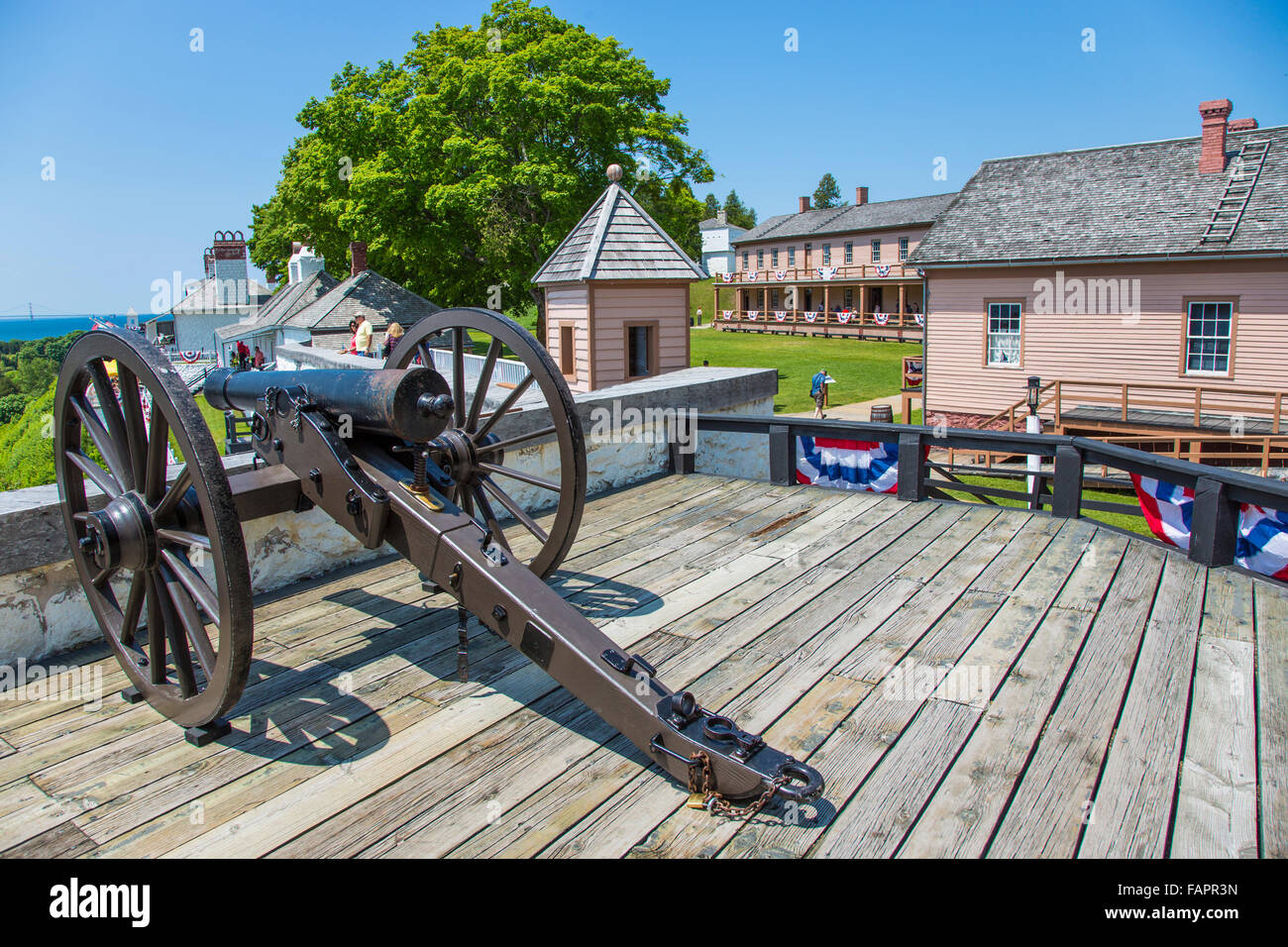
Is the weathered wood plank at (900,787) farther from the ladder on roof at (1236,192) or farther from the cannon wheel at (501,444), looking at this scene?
the ladder on roof at (1236,192)

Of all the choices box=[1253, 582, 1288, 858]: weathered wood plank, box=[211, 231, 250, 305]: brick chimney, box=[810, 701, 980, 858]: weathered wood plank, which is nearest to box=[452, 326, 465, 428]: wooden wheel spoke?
box=[810, 701, 980, 858]: weathered wood plank

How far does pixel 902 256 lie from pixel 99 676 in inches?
2020

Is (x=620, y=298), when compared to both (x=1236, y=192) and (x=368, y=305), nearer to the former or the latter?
(x=1236, y=192)

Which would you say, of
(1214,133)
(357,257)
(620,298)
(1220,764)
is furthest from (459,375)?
(357,257)

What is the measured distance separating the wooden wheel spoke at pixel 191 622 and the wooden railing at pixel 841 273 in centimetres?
4303

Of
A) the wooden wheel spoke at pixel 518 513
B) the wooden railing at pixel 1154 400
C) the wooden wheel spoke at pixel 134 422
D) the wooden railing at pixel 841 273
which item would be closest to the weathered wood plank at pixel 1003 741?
the wooden wheel spoke at pixel 518 513

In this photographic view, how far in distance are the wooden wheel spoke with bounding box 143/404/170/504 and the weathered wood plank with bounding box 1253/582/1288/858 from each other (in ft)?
12.1

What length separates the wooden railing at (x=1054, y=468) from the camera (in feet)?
15.6

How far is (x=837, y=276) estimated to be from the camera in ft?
162

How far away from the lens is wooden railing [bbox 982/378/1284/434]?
1839cm

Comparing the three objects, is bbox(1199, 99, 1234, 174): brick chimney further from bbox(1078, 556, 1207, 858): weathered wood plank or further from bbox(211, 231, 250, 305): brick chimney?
bbox(211, 231, 250, 305): brick chimney
